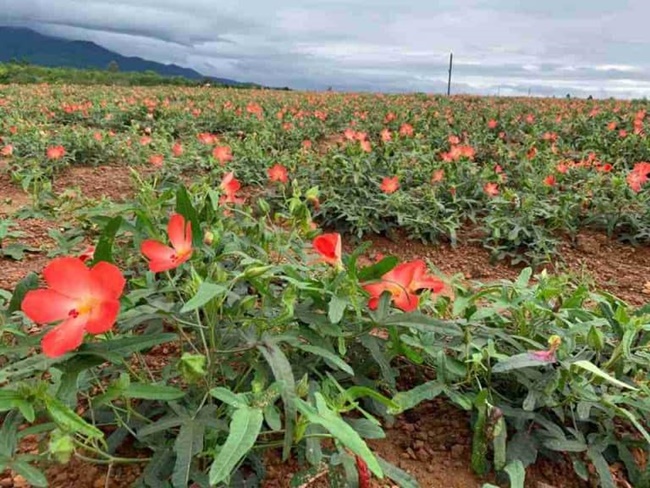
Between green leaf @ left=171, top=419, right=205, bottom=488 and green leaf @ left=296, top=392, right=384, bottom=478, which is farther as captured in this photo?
green leaf @ left=171, top=419, right=205, bottom=488

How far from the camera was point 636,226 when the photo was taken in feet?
10.0

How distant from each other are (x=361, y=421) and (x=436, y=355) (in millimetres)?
303

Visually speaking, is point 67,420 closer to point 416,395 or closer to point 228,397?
point 228,397

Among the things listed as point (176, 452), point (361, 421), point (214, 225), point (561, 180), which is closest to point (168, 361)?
point (214, 225)

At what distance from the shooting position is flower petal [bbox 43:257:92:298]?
0.95 m

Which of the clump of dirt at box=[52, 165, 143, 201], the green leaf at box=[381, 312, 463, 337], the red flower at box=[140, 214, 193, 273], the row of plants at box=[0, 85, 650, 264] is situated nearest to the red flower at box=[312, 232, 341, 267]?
the green leaf at box=[381, 312, 463, 337]

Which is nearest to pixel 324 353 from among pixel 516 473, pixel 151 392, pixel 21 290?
pixel 151 392

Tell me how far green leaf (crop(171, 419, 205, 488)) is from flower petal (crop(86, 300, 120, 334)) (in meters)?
0.25

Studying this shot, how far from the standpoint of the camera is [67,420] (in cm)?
92

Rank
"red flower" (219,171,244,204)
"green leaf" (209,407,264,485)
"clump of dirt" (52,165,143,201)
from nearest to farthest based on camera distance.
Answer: "green leaf" (209,407,264,485), "red flower" (219,171,244,204), "clump of dirt" (52,165,143,201)

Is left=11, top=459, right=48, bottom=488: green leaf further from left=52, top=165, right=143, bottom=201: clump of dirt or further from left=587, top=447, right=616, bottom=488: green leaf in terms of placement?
left=52, top=165, right=143, bottom=201: clump of dirt

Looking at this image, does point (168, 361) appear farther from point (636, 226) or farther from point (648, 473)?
point (636, 226)

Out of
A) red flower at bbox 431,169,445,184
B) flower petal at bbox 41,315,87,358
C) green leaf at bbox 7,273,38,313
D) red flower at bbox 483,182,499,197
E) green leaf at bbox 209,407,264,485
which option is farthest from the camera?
red flower at bbox 431,169,445,184

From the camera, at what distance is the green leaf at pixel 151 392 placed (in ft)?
3.39
